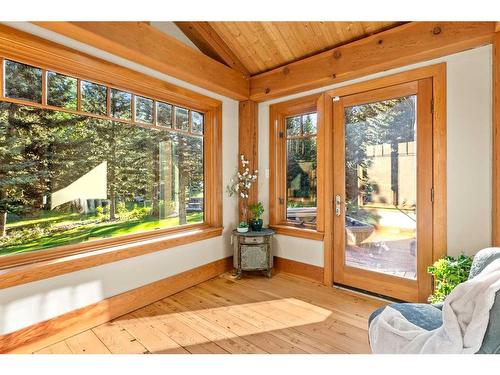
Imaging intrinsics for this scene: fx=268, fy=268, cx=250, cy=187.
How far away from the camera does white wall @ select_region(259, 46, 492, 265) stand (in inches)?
86.4

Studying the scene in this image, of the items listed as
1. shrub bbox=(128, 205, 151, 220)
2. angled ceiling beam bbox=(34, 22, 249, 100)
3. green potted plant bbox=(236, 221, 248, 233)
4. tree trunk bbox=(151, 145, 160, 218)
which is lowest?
green potted plant bbox=(236, 221, 248, 233)

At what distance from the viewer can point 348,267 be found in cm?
298

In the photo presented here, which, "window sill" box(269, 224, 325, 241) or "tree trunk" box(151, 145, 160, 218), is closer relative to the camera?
"tree trunk" box(151, 145, 160, 218)

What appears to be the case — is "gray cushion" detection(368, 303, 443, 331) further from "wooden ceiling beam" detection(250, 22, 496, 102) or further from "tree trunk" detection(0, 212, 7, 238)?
"tree trunk" detection(0, 212, 7, 238)

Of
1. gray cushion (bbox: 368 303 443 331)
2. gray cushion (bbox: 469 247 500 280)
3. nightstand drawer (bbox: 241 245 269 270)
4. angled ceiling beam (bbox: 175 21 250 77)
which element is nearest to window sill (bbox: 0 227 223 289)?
nightstand drawer (bbox: 241 245 269 270)

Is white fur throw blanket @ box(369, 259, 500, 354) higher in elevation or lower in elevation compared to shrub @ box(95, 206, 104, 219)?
lower

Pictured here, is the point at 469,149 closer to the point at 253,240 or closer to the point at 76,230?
the point at 253,240

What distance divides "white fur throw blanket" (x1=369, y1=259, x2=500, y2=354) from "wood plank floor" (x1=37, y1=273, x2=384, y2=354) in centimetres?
71

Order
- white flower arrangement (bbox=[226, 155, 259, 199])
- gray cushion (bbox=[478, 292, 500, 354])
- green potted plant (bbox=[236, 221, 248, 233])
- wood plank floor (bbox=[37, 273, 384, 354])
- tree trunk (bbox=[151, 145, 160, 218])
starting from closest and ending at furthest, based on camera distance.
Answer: gray cushion (bbox=[478, 292, 500, 354]) → wood plank floor (bbox=[37, 273, 384, 354]) → tree trunk (bbox=[151, 145, 160, 218]) → green potted plant (bbox=[236, 221, 248, 233]) → white flower arrangement (bbox=[226, 155, 259, 199])

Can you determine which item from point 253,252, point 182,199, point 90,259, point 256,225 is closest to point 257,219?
point 256,225

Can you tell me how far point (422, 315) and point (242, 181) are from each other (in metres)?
2.54

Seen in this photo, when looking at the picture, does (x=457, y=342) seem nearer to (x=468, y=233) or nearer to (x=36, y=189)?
(x=468, y=233)
